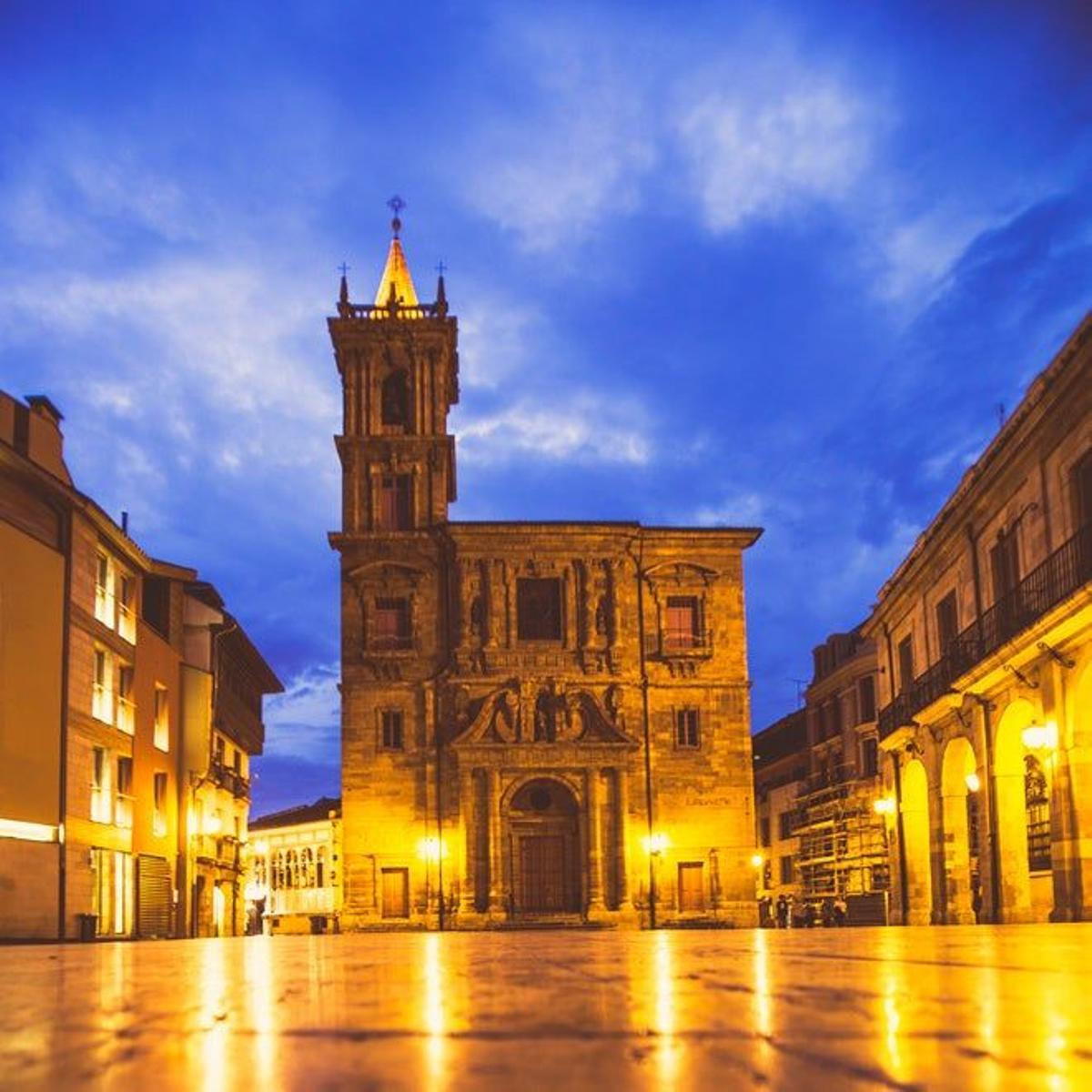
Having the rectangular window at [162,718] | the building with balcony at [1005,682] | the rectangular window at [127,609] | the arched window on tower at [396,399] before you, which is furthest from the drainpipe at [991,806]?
the arched window on tower at [396,399]

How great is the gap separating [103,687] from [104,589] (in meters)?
2.21

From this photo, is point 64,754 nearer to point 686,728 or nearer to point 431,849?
point 431,849

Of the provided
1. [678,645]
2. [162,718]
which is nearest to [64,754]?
[162,718]

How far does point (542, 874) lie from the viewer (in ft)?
174

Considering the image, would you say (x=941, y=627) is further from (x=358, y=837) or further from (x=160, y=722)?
(x=358, y=837)

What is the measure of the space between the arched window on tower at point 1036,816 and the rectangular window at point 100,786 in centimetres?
1943

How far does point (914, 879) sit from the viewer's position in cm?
3841

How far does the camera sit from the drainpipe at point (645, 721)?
2069 inches

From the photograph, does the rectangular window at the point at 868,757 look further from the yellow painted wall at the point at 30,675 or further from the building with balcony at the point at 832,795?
the yellow painted wall at the point at 30,675

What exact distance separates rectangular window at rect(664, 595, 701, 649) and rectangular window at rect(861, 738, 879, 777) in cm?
1038

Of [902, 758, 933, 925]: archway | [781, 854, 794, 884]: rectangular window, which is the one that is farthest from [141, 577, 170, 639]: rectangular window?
[781, 854, 794, 884]: rectangular window

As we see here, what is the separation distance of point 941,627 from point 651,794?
19548mm

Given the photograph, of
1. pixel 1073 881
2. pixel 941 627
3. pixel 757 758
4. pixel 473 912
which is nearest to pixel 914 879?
pixel 941 627

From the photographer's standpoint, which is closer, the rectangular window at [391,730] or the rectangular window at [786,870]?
the rectangular window at [391,730]
